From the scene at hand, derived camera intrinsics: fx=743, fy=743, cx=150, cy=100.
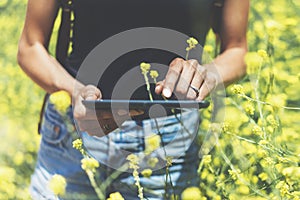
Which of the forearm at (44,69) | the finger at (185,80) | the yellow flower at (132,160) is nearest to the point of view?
the yellow flower at (132,160)

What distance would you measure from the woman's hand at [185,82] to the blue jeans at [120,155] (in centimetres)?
23

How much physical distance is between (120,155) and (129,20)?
11.0 inches

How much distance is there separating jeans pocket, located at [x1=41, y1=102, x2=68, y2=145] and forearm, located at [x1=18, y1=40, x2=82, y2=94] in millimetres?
92

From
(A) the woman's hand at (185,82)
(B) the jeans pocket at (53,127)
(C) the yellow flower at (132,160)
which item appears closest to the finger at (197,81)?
(A) the woman's hand at (185,82)

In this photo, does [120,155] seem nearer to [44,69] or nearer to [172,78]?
[44,69]

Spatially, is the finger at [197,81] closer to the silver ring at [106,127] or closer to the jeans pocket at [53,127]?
the silver ring at [106,127]

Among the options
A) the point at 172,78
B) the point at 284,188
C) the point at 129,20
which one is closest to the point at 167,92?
the point at 172,78

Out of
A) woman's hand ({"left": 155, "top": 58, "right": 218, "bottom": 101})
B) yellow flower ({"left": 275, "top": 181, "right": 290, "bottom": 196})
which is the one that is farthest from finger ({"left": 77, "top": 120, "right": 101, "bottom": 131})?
yellow flower ({"left": 275, "top": 181, "right": 290, "bottom": 196})

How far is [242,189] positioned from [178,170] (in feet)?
0.54

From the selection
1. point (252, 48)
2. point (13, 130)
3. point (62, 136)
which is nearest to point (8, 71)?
point (13, 130)

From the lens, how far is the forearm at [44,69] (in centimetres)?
145

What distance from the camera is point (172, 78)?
125 centimetres

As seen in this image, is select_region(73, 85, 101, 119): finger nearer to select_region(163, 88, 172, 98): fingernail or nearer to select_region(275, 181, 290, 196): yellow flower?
select_region(163, 88, 172, 98): fingernail

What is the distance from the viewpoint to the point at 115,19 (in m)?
1.54
